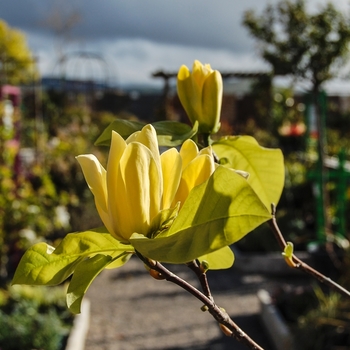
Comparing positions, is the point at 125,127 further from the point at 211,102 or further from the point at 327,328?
the point at 327,328

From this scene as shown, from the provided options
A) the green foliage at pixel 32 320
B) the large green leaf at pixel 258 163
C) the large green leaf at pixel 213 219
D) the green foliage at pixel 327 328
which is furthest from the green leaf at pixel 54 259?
the green foliage at pixel 32 320

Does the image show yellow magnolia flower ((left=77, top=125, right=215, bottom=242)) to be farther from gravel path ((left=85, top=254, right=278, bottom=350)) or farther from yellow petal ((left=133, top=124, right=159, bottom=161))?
gravel path ((left=85, top=254, right=278, bottom=350))

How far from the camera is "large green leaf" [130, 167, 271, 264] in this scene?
1.09ft

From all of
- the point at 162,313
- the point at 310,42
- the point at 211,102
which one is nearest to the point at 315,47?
the point at 310,42

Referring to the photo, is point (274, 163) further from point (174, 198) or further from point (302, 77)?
point (302, 77)

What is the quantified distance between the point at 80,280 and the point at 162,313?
415 centimetres

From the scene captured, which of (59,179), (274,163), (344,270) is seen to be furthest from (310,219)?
(274,163)

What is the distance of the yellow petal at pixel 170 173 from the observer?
45 cm

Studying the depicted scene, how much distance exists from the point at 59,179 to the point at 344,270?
3757mm

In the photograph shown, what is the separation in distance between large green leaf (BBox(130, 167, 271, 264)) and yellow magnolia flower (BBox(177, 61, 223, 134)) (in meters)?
0.28

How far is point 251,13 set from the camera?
535 centimetres

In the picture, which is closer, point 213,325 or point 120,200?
point 120,200

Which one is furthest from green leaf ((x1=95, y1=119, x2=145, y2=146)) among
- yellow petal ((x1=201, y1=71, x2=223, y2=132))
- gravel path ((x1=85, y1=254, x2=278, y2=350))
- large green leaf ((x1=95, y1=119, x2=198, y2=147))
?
gravel path ((x1=85, y1=254, x2=278, y2=350))

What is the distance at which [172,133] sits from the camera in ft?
1.85
